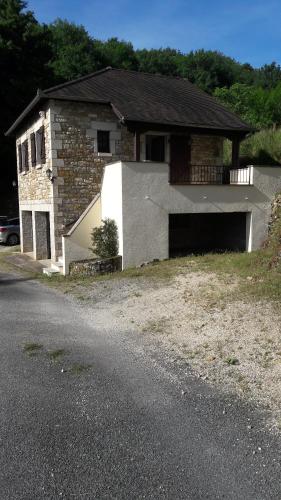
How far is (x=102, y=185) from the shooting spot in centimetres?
1392

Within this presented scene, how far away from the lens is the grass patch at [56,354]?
19.4 feet

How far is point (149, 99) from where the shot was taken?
1520 cm

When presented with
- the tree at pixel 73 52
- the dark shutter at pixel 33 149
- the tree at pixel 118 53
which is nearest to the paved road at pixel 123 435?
the dark shutter at pixel 33 149

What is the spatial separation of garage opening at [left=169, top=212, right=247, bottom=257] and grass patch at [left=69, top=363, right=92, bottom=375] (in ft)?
31.1

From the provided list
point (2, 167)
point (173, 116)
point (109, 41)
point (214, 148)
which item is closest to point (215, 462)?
point (173, 116)

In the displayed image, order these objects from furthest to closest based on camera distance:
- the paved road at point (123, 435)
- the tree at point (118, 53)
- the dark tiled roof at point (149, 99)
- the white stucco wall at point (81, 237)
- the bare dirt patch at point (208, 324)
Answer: the tree at point (118, 53)
the dark tiled roof at point (149, 99)
the white stucco wall at point (81, 237)
the bare dirt patch at point (208, 324)
the paved road at point (123, 435)

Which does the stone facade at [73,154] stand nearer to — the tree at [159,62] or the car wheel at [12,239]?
the car wheel at [12,239]

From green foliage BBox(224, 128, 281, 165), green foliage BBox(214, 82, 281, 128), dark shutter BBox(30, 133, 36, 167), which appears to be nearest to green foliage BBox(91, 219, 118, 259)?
dark shutter BBox(30, 133, 36, 167)

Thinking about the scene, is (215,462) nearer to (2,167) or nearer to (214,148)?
(214,148)

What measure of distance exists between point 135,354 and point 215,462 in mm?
2737

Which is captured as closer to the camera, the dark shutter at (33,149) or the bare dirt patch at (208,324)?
the bare dirt patch at (208,324)

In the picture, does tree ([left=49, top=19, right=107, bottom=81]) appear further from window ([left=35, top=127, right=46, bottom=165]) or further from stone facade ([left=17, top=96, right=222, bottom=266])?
→ stone facade ([left=17, top=96, right=222, bottom=266])

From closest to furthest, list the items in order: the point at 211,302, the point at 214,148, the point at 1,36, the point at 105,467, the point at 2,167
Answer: the point at 105,467, the point at 211,302, the point at 214,148, the point at 1,36, the point at 2,167

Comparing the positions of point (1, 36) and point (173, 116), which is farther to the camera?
point (1, 36)
